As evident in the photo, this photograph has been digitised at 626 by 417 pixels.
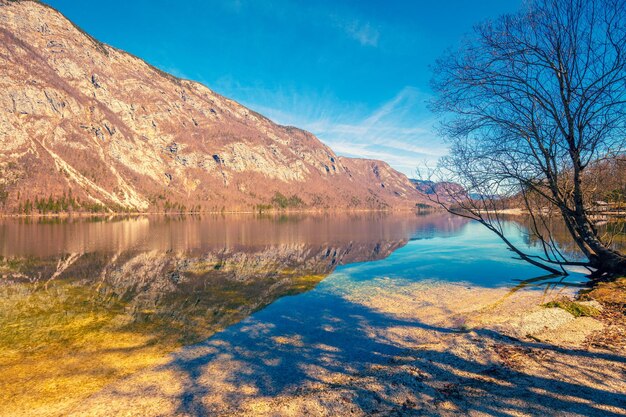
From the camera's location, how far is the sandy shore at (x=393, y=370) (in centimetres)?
677

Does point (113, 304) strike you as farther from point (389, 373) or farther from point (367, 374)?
point (389, 373)

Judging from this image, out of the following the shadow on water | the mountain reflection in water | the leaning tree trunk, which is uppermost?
the leaning tree trunk

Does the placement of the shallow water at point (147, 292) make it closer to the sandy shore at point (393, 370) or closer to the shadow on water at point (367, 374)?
the sandy shore at point (393, 370)

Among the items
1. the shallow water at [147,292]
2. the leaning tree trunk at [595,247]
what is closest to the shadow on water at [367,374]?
the shallow water at [147,292]

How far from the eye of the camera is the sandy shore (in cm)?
677

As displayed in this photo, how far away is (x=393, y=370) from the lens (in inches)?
358

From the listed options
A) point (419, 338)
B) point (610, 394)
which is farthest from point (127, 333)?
point (610, 394)

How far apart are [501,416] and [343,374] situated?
446 centimetres

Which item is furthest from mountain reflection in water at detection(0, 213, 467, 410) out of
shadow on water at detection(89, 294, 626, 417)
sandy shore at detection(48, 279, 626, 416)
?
shadow on water at detection(89, 294, 626, 417)

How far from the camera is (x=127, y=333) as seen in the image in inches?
553

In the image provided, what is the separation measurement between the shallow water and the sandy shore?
5.90 feet

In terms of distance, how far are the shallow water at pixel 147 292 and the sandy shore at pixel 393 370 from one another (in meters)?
1.80

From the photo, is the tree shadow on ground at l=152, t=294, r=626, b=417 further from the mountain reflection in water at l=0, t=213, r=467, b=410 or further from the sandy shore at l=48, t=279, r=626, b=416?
the mountain reflection in water at l=0, t=213, r=467, b=410

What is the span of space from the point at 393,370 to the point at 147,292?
18222 mm
